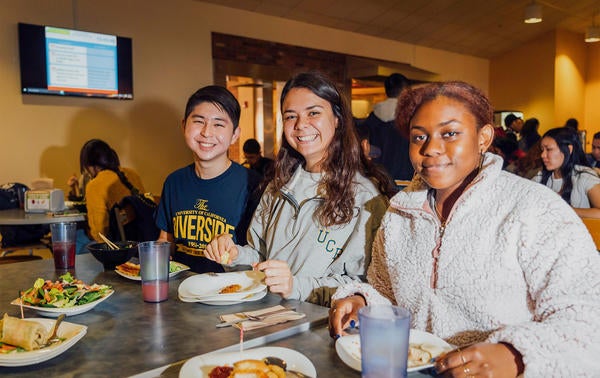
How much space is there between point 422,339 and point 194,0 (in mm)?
5755

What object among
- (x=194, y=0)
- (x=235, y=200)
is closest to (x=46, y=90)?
(x=194, y=0)

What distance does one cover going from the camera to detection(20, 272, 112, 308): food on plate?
132 cm

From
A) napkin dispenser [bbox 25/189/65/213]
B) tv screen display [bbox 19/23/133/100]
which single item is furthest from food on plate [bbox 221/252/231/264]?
tv screen display [bbox 19/23/133/100]

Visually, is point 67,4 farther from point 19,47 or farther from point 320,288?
point 320,288

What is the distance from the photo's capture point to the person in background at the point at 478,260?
98 centimetres

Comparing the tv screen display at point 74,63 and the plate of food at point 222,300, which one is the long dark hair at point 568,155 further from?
the tv screen display at point 74,63

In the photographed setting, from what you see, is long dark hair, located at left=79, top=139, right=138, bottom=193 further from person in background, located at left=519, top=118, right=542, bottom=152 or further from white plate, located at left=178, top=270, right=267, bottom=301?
person in background, located at left=519, top=118, right=542, bottom=152

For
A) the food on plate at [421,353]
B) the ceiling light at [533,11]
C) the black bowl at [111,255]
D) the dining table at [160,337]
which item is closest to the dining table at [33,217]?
the black bowl at [111,255]

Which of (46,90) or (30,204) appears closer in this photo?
(30,204)

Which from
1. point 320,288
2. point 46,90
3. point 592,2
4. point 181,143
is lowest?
point 320,288

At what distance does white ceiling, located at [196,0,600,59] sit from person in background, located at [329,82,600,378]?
541 cm

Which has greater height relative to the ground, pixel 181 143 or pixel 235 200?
pixel 181 143

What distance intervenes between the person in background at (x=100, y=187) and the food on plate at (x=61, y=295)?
2.46 metres

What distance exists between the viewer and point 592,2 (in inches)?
333
